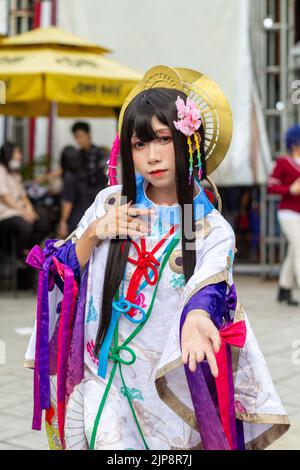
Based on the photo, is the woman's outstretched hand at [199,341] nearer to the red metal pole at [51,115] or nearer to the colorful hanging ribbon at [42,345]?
the colorful hanging ribbon at [42,345]

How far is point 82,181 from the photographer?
8562mm

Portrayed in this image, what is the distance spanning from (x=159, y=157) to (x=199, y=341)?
2.00ft

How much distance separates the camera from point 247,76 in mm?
10109

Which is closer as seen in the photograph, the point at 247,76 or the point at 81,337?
the point at 81,337

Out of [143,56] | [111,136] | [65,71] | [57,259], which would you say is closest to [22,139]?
[111,136]

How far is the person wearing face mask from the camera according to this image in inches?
332

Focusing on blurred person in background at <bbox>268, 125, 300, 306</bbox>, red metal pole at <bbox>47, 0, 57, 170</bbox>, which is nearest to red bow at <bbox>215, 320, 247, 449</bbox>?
blurred person in background at <bbox>268, 125, 300, 306</bbox>

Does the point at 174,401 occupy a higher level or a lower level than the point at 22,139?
lower

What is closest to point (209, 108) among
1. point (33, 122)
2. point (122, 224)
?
point (122, 224)

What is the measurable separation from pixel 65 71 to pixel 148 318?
639cm

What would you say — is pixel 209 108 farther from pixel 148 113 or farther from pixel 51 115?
pixel 51 115

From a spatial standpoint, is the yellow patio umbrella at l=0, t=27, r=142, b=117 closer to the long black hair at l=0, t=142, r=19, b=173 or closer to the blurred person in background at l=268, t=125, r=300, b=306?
the long black hair at l=0, t=142, r=19, b=173
